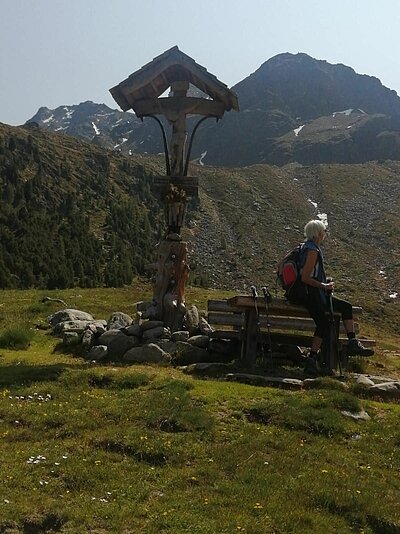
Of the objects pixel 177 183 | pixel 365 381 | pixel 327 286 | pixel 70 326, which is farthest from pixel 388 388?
pixel 70 326

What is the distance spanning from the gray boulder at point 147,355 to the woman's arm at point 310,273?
12.2 feet

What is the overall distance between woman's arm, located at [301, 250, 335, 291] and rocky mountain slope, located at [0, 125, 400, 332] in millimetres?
41661

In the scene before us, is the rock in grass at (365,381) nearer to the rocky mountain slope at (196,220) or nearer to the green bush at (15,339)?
the green bush at (15,339)

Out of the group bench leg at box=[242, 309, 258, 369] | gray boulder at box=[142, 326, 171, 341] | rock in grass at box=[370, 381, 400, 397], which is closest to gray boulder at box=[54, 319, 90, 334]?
gray boulder at box=[142, 326, 171, 341]

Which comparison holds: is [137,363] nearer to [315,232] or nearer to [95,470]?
[315,232]

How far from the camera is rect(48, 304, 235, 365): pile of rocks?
13.8 m

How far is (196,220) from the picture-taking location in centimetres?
9950

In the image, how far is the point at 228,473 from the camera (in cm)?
751

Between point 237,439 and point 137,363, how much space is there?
5.36 meters

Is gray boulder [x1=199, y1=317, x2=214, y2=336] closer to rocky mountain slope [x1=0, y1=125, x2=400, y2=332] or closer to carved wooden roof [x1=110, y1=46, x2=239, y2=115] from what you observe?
carved wooden roof [x1=110, y1=46, x2=239, y2=115]

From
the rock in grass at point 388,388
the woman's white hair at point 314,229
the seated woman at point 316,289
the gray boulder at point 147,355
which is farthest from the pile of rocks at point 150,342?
the rock in grass at point 388,388

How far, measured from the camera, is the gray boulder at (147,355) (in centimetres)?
1370

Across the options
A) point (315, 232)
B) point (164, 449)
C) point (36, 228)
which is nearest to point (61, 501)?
point (164, 449)

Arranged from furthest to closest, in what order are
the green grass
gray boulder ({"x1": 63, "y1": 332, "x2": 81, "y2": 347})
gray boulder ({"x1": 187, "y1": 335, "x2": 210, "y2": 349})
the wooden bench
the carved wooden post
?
the carved wooden post < gray boulder ({"x1": 63, "y1": 332, "x2": 81, "y2": 347}) < gray boulder ({"x1": 187, "y1": 335, "x2": 210, "y2": 349}) < the wooden bench < the green grass
